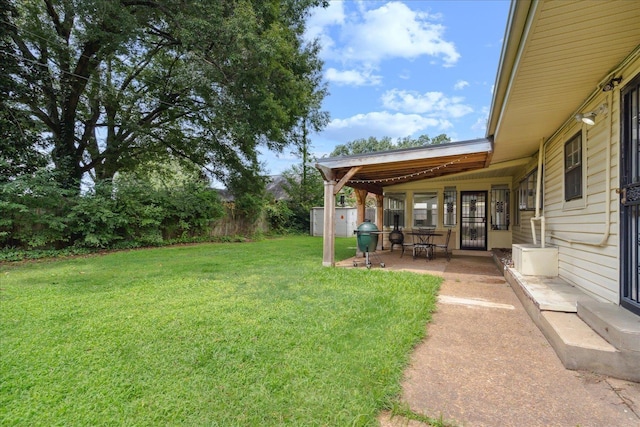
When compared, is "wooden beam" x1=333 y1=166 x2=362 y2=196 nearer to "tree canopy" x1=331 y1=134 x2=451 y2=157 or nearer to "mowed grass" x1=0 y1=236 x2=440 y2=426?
"mowed grass" x1=0 y1=236 x2=440 y2=426

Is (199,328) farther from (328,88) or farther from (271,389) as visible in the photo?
(328,88)

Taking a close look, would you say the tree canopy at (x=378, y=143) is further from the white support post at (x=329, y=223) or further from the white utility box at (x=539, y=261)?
the white utility box at (x=539, y=261)

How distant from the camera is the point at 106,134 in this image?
1167 centimetres

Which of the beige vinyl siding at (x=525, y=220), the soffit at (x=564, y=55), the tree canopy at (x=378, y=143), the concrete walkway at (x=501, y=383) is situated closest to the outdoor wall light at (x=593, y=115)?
the soffit at (x=564, y=55)

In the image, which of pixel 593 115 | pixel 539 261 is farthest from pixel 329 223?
pixel 593 115

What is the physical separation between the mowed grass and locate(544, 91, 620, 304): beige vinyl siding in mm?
1767

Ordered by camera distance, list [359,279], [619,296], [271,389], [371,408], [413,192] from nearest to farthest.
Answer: [371,408] → [271,389] → [619,296] → [359,279] → [413,192]

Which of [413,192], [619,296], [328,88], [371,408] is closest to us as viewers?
[371,408]

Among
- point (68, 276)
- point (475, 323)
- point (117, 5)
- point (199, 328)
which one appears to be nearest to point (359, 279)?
point (475, 323)

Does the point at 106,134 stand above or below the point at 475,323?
above

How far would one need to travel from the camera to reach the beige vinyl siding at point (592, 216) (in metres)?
3.00

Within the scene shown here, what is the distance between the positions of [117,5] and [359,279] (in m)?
9.09

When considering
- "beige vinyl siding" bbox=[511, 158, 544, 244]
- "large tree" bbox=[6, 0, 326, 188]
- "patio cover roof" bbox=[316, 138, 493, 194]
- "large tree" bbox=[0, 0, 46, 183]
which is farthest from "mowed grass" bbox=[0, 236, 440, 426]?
"large tree" bbox=[6, 0, 326, 188]

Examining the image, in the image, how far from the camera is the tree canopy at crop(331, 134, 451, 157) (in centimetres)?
3741
